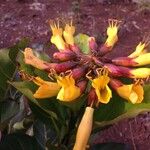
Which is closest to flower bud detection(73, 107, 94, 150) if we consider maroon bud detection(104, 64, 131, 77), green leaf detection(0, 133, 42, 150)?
maroon bud detection(104, 64, 131, 77)

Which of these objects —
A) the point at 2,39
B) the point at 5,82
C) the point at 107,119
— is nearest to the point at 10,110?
the point at 5,82

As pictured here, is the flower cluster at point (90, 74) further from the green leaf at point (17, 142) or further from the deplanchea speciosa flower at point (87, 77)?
Answer: the green leaf at point (17, 142)

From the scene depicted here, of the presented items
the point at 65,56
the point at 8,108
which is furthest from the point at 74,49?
the point at 8,108

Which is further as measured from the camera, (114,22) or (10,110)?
(114,22)

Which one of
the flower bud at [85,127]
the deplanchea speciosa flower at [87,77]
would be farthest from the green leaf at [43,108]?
the flower bud at [85,127]

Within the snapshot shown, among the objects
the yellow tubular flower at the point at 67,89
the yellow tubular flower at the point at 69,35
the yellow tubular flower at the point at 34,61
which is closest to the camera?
the yellow tubular flower at the point at 67,89

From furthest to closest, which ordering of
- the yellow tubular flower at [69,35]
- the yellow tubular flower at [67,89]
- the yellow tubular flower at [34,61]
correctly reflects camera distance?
the yellow tubular flower at [69,35] → the yellow tubular flower at [34,61] → the yellow tubular flower at [67,89]

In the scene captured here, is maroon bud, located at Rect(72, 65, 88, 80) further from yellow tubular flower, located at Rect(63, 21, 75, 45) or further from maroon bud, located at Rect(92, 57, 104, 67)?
yellow tubular flower, located at Rect(63, 21, 75, 45)

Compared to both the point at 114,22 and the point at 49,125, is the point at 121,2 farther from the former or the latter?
the point at 49,125
